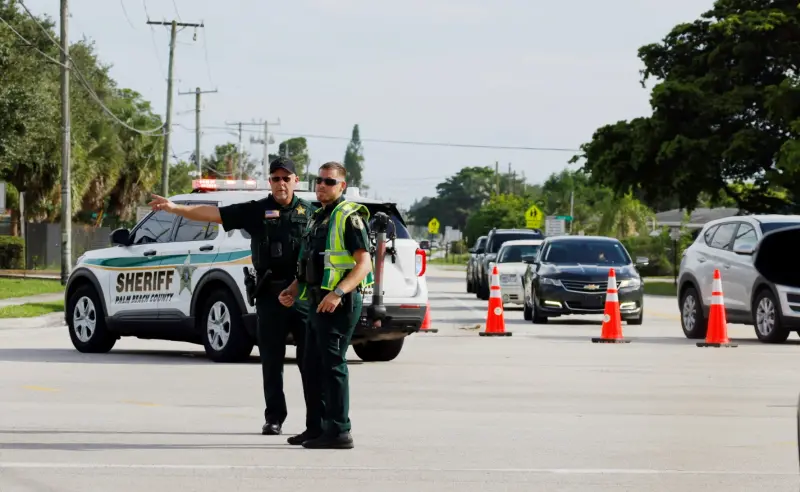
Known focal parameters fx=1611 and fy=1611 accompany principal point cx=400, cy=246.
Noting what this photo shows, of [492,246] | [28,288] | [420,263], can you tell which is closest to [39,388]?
[420,263]

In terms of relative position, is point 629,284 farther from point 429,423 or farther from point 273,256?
point 273,256

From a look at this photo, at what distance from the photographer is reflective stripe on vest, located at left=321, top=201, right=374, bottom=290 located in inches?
398

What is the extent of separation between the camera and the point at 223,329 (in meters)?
17.0

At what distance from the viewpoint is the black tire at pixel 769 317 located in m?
21.7

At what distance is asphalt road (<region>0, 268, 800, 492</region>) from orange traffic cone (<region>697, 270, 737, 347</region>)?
1.25m

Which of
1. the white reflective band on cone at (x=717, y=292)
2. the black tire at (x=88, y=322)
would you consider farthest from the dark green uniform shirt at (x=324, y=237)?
the white reflective band on cone at (x=717, y=292)

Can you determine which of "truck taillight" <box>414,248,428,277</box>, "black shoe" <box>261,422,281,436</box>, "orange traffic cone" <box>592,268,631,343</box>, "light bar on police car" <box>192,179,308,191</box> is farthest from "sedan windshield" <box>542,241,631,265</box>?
"black shoe" <box>261,422,281,436</box>

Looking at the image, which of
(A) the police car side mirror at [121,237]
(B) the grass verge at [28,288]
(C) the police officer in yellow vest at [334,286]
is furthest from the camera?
(B) the grass verge at [28,288]

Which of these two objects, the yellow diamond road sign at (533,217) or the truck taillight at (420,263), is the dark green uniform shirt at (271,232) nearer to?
the truck taillight at (420,263)

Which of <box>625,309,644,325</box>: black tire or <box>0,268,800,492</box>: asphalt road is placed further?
<box>625,309,644,325</box>: black tire

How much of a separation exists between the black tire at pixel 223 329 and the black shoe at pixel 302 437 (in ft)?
21.1

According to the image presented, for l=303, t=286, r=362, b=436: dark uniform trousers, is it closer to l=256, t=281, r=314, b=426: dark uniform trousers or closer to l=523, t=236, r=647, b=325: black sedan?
l=256, t=281, r=314, b=426: dark uniform trousers

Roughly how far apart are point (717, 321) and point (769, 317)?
1.00 metres

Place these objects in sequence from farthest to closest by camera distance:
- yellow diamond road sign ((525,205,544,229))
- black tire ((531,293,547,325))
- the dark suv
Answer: yellow diamond road sign ((525,205,544,229))
the dark suv
black tire ((531,293,547,325))
